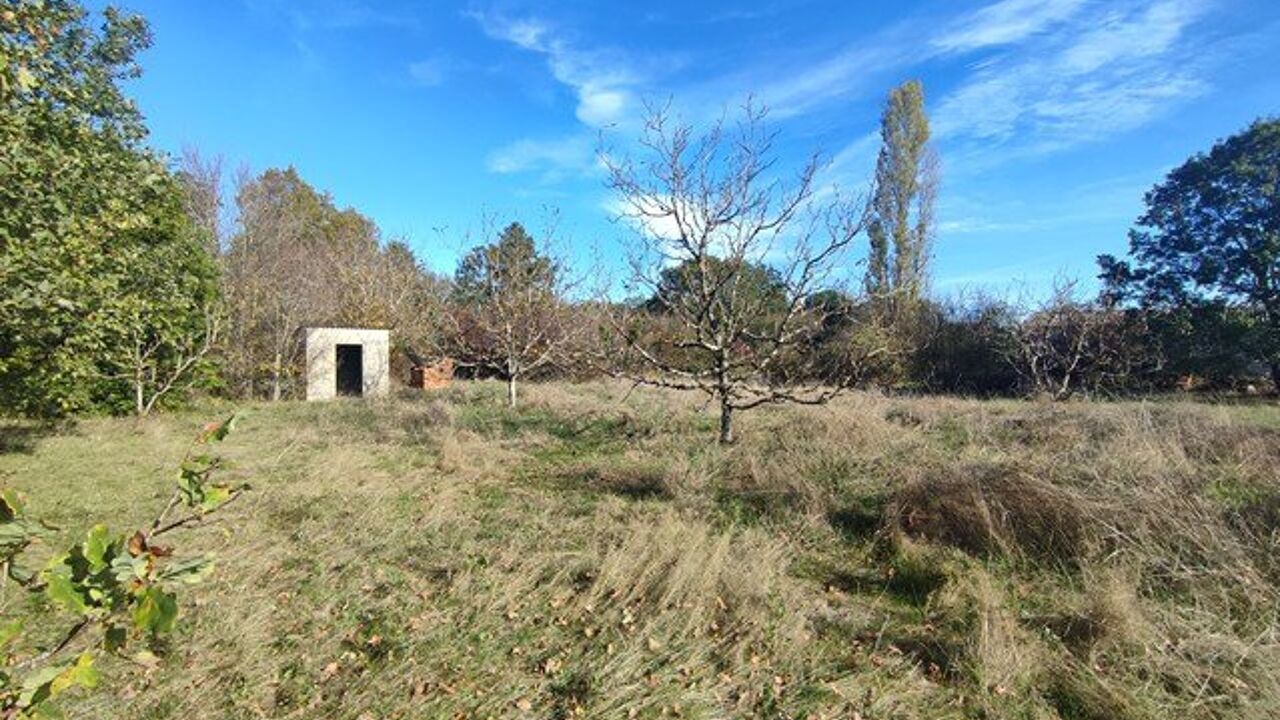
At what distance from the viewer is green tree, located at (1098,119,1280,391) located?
60.6ft

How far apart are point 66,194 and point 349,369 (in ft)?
48.4

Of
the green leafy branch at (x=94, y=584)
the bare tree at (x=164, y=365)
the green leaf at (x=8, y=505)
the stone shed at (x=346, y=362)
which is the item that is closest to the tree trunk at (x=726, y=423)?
the green leafy branch at (x=94, y=584)

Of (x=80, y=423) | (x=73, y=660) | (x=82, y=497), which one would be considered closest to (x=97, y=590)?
(x=73, y=660)

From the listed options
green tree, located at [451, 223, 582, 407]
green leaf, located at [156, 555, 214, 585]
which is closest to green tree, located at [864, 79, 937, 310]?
green tree, located at [451, 223, 582, 407]

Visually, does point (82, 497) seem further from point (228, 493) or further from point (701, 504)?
point (228, 493)

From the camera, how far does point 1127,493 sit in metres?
4.80

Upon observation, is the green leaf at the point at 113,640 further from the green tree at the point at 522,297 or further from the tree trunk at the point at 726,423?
the green tree at the point at 522,297

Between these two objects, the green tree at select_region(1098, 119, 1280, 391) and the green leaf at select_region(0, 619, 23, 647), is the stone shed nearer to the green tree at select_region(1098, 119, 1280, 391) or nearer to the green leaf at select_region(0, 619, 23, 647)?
the green leaf at select_region(0, 619, 23, 647)

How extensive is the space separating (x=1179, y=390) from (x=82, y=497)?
2552 cm

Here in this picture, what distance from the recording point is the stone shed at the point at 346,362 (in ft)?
58.6

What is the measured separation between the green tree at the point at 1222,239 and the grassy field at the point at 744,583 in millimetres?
15921

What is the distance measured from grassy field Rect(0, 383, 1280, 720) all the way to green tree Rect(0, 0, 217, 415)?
1.77 meters

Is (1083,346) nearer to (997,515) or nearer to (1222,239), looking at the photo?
(1222,239)

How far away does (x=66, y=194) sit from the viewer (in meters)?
5.70
